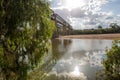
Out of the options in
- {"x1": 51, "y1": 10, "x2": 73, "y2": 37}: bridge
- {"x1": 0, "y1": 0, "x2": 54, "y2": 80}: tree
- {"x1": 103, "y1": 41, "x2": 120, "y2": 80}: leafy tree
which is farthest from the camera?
{"x1": 51, "y1": 10, "x2": 73, "y2": 37}: bridge

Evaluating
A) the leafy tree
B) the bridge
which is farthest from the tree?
the bridge

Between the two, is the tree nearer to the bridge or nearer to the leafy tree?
the leafy tree

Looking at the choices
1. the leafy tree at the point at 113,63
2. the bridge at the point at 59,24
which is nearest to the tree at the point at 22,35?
the leafy tree at the point at 113,63

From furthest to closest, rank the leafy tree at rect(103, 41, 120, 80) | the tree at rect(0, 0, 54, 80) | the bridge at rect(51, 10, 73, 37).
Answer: the bridge at rect(51, 10, 73, 37) → the leafy tree at rect(103, 41, 120, 80) → the tree at rect(0, 0, 54, 80)

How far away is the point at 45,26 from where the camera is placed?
Result: 15.6 ft

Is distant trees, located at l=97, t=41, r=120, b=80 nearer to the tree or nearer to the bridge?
the tree

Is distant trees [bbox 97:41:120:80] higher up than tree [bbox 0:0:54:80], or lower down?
lower down

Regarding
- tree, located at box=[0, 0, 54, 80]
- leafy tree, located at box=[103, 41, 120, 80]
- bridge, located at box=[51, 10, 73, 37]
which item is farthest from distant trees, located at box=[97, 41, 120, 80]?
bridge, located at box=[51, 10, 73, 37]

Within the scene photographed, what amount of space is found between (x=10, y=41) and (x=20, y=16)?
0.74m

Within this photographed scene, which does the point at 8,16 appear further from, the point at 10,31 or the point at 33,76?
the point at 33,76

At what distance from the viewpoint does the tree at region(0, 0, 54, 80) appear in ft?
14.3

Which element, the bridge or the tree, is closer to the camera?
the tree

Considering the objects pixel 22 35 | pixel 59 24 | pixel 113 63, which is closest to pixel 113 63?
pixel 113 63

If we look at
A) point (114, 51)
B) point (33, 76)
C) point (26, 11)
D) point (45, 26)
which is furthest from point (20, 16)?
point (114, 51)
